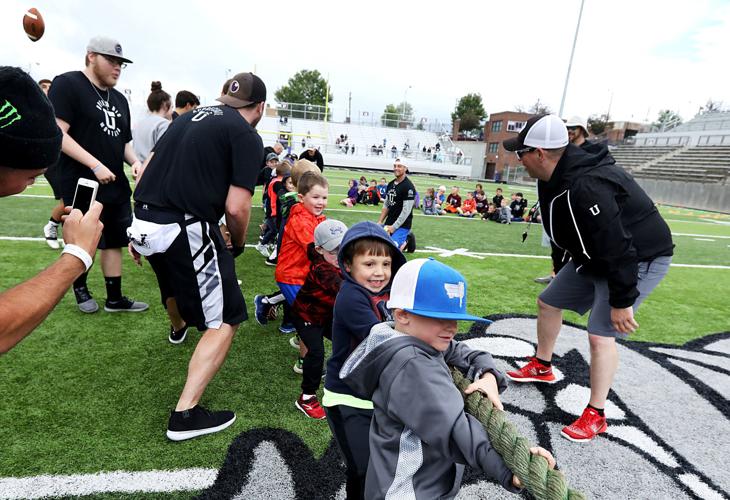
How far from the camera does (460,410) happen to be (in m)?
1.38

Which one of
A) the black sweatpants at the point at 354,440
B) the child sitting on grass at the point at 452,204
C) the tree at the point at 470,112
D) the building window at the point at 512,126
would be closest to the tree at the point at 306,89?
the tree at the point at 470,112

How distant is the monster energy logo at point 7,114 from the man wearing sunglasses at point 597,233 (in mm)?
2842

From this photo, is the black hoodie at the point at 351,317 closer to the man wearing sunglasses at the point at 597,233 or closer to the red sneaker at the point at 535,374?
the man wearing sunglasses at the point at 597,233

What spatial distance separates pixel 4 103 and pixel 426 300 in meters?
1.38

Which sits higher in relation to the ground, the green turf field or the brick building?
the brick building

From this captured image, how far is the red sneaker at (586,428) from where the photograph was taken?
299cm

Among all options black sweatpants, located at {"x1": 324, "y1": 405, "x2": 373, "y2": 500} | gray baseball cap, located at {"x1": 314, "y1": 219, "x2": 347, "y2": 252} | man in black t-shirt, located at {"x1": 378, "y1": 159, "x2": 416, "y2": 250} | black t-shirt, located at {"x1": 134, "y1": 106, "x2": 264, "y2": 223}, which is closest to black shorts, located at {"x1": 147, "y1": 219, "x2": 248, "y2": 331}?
black t-shirt, located at {"x1": 134, "y1": 106, "x2": 264, "y2": 223}

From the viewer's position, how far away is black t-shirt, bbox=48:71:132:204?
12.4 ft

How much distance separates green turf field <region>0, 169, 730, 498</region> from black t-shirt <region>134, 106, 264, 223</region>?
4.74 feet

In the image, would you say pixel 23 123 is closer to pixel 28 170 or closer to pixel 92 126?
pixel 28 170

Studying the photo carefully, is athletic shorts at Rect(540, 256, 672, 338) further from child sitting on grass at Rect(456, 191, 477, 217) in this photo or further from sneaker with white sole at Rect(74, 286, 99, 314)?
child sitting on grass at Rect(456, 191, 477, 217)

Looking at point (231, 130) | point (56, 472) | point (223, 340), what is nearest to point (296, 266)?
point (223, 340)

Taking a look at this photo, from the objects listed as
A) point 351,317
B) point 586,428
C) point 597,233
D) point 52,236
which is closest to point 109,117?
point 351,317

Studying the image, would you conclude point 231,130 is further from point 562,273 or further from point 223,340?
point 562,273
